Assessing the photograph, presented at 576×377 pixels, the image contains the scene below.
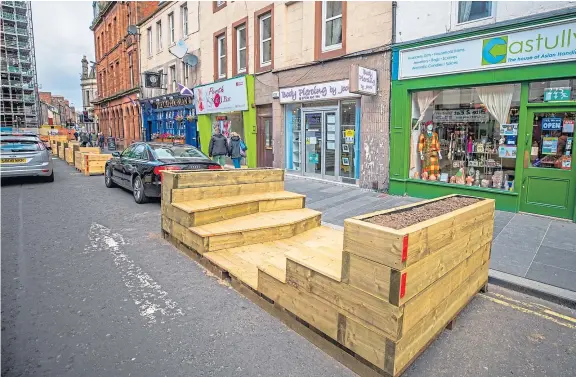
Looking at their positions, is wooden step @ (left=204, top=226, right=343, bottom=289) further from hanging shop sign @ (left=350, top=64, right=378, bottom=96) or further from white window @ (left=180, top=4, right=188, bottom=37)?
white window @ (left=180, top=4, right=188, bottom=37)

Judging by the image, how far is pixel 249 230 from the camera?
5480mm

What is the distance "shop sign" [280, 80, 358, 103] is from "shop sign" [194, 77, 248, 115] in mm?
2788

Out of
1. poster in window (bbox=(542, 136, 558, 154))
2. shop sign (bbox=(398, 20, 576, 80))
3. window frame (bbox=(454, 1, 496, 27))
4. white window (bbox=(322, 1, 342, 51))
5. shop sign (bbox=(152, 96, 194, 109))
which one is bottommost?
poster in window (bbox=(542, 136, 558, 154))

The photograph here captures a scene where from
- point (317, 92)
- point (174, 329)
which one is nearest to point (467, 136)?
point (317, 92)

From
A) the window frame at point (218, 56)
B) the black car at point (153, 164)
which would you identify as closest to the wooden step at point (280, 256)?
the black car at point (153, 164)

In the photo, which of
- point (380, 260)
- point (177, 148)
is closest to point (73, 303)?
point (380, 260)

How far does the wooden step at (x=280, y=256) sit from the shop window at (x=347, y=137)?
5.40 m

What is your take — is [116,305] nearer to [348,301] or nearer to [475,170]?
[348,301]

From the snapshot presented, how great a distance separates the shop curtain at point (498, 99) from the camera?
8.03 meters

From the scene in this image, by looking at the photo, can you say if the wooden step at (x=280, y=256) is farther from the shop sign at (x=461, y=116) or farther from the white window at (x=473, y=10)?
the white window at (x=473, y=10)

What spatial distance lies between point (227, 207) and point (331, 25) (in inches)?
337

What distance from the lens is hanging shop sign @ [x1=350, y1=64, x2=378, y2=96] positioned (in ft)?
31.0

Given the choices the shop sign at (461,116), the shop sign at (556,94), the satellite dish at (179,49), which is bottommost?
the shop sign at (461,116)

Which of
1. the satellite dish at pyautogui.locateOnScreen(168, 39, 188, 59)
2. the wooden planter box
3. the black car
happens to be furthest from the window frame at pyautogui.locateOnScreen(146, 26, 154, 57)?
the wooden planter box
